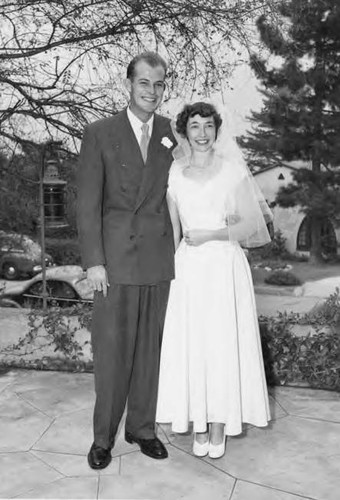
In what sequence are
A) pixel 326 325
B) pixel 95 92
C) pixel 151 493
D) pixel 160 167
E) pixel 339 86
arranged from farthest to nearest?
pixel 339 86 → pixel 95 92 → pixel 326 325 → pixel 160 167 → pixel 151 493

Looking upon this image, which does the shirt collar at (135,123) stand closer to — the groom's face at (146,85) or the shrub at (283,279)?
the groom's face at (146,85)

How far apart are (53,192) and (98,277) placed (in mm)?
4887

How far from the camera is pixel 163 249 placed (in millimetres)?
2582

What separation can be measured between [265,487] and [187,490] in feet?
1.06

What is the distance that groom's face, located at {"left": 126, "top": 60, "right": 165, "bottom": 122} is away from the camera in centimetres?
243

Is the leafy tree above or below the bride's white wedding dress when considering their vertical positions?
above

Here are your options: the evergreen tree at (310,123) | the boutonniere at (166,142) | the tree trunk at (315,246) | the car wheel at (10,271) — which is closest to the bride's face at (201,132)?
the boutonniere at (166,142)

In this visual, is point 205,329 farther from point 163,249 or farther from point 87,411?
point 87,411

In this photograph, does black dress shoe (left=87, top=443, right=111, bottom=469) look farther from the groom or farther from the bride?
the bride

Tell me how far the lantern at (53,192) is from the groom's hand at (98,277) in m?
3.43

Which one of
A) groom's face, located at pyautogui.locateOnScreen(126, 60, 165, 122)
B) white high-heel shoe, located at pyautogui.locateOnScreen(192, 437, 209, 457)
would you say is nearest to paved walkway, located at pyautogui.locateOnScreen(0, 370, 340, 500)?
white high-heel shoe, located at pyautogui.locateOnScreen(192, 437, 209, 457)

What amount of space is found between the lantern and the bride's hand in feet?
11.4

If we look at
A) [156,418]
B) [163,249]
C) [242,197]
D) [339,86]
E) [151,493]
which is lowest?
[151,493]

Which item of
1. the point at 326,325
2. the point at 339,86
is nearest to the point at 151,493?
the point at 326,325
